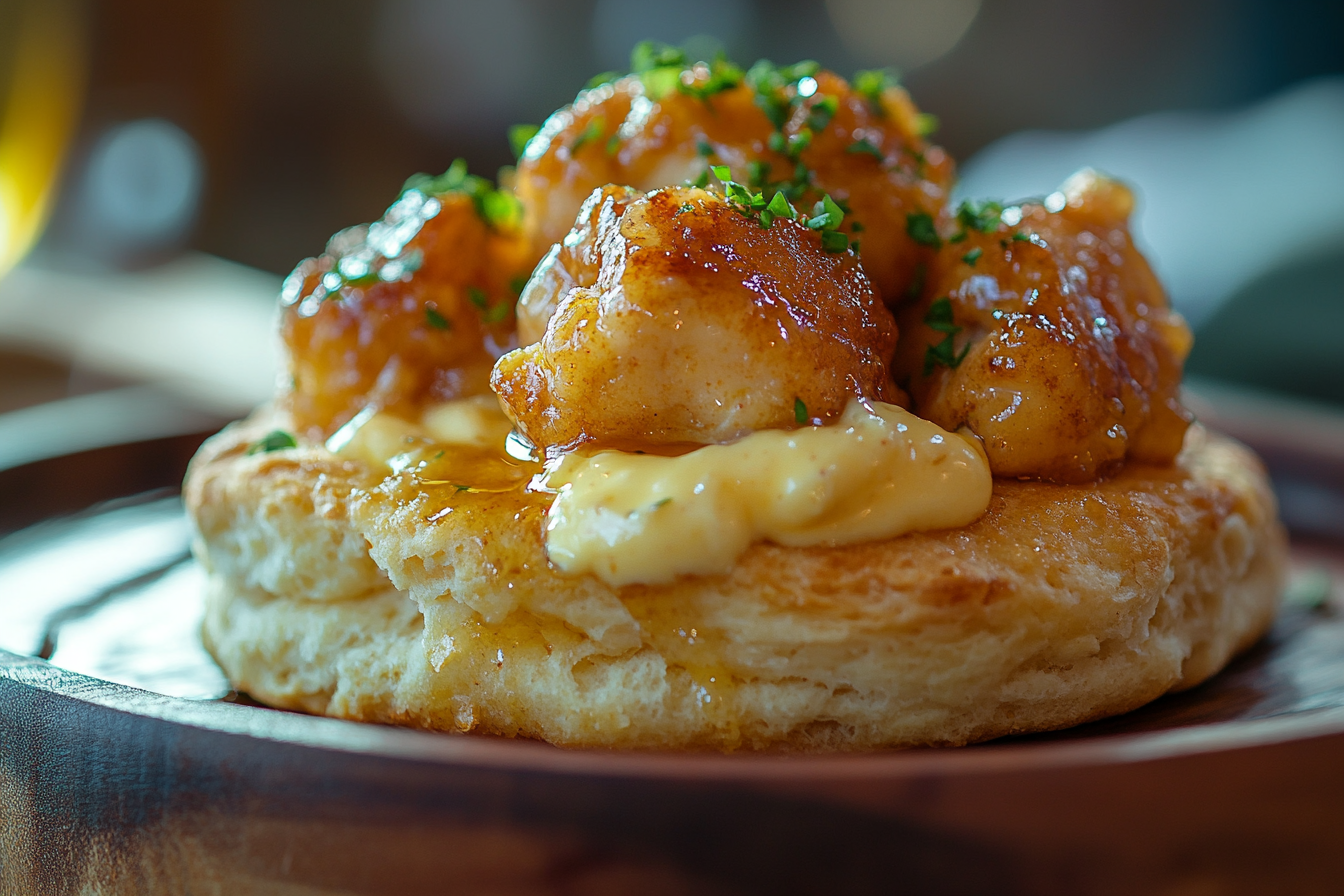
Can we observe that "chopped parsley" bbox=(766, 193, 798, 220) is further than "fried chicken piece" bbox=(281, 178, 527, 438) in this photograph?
No

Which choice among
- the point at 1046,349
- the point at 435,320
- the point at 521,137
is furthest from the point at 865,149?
the point at 435,320

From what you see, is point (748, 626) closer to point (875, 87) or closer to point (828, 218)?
point (828, 218)

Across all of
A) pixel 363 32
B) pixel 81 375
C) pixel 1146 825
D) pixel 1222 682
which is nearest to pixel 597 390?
pixel 1146 825

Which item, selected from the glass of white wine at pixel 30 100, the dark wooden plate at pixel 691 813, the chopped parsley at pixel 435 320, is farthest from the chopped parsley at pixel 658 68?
the glass of white wine at pixel 30 100

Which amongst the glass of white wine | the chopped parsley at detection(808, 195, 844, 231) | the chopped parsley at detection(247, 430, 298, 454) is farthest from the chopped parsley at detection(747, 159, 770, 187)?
the glass of white wine

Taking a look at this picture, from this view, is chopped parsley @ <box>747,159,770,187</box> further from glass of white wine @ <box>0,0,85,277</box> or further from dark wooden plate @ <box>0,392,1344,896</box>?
glass of white wine @ <box>0,0,85,277</box>

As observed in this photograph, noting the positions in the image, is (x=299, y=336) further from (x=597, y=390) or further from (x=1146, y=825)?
(x=1146, y=825)

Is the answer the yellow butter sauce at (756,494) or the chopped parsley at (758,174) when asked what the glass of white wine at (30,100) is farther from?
the yellow butter sauce at (756,494)
